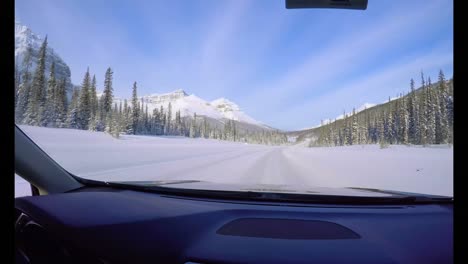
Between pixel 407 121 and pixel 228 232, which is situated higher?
pixel 407 121

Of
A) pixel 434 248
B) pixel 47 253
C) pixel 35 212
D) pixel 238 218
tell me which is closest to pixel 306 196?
pixel 238 218

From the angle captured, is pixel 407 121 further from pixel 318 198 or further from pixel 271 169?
pixel 318 198

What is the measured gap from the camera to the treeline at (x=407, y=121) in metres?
2.79

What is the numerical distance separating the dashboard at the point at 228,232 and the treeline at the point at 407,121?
0.64 m

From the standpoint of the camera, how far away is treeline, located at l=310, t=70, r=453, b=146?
9.15 ft

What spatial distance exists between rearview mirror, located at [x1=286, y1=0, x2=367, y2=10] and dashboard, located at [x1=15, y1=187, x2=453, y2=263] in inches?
68.5

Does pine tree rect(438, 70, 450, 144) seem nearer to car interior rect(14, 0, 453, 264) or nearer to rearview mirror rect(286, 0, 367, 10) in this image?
car interior rect(14, 0, 453, 264)

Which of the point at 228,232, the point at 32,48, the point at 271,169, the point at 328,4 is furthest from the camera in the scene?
the point at 271,169

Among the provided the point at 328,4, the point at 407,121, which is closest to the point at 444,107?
the point at 328,4

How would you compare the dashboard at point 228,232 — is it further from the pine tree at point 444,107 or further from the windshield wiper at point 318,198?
the pine tree at point 444,107

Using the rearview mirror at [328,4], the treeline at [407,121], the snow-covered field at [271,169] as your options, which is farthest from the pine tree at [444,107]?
the rearview mirror at [328,4]

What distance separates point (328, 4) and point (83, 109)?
16771 millimetres

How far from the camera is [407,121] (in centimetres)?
1263

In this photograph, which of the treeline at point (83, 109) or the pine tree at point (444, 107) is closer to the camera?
the pine tree at point (444, 107)
